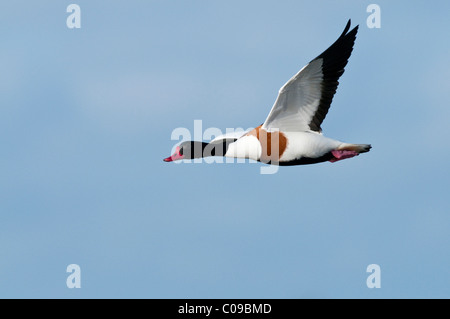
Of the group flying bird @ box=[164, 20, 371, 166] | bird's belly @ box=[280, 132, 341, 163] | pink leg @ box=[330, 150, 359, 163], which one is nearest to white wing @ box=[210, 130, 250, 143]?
flying bird @ box=[164, 20, 371, 166]

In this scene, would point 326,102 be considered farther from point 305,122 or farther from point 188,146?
point 188,146

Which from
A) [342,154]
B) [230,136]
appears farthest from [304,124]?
[230,136]

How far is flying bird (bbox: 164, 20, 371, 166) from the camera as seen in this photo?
632 inches

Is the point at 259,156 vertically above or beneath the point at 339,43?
beneath

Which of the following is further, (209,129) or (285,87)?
(209,129)

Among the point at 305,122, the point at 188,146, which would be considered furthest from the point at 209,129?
the point at 305,122

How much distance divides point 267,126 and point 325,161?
93 centimetres

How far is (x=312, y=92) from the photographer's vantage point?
16203 mm

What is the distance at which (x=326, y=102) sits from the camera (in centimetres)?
1636

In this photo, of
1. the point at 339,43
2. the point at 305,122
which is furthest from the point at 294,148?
the point at 339,43

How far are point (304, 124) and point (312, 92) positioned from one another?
1.60 feet

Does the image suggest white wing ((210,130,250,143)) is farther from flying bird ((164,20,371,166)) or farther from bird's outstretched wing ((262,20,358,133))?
bird's outstretched wing ((262,20,358,133))

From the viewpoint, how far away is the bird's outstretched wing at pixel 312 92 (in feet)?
52.4

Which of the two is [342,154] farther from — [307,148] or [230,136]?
[230,136]
